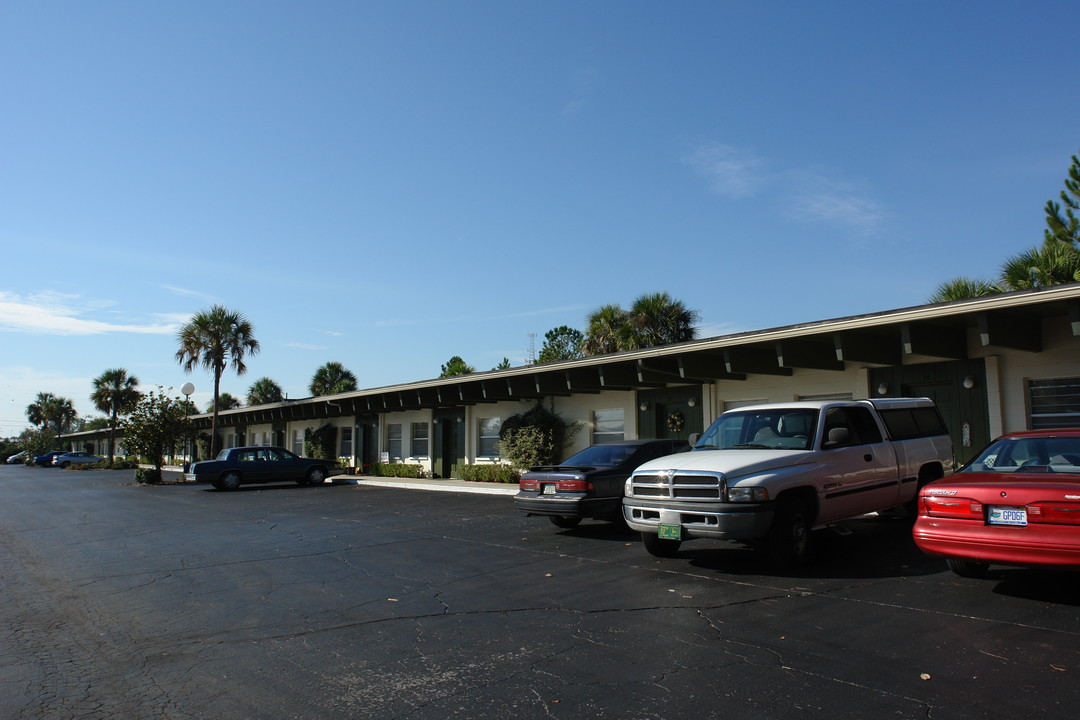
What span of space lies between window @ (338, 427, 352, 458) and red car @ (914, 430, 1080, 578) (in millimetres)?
29980

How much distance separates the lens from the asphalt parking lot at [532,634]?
4.45m

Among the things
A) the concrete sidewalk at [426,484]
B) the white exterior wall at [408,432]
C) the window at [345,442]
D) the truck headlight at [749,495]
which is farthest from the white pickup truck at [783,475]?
the window at [345,442]

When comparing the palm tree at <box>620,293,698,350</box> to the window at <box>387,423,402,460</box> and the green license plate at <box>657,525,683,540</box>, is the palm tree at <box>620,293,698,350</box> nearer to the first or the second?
the window at <box>387,423,402,460</box>

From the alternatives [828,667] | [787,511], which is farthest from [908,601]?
[828,667]

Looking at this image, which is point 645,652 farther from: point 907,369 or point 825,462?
point 907,369

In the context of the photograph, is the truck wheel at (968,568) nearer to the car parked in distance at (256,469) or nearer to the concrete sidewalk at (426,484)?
the concrete sidewalk at (426,484)

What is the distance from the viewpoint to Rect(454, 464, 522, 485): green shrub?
22812 millimetres

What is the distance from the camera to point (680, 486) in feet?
26.8

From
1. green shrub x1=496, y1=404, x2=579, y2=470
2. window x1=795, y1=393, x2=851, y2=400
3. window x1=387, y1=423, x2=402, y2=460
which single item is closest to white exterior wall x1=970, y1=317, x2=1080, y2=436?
window x1=795, y1=393, x2=851, y2=400

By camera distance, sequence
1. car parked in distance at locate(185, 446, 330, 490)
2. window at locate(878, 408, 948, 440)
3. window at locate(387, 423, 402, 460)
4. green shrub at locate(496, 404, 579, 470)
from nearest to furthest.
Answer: window at locate(878, 408, 948, 440)
green shrub at locate(496, 404, 579, 470)
car parked in distance at locate(185, 446, 330, 490)
window at locate(387, 423, 402, 460)

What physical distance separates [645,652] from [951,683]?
1.96m

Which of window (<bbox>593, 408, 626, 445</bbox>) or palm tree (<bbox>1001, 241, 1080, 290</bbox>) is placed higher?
palm tree (<bbox>1001, 241, 1080, 290</bbox>)

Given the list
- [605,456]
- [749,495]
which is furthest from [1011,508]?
[605,456]

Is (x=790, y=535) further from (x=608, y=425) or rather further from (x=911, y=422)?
(x=608, y=425)
